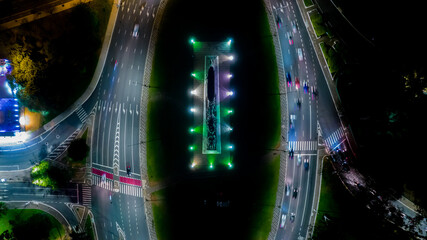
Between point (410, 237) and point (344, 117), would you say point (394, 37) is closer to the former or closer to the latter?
point (344, 117)

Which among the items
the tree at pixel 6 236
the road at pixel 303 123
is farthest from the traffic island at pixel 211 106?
the tree at pixel 6 236

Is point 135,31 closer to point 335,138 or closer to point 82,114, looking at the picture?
point 82,114

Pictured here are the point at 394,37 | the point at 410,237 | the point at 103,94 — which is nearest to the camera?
the point at 410,237

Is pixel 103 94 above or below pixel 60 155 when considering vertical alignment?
above

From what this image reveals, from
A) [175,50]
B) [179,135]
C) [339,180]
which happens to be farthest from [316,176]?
[175,50]

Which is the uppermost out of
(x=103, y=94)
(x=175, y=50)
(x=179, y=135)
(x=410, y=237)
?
(x=175, y=50)

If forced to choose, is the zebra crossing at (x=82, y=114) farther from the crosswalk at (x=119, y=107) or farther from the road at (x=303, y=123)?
the road at (x=303, y=123)

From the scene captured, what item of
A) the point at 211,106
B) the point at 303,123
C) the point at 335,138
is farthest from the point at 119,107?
the point at 335,138
